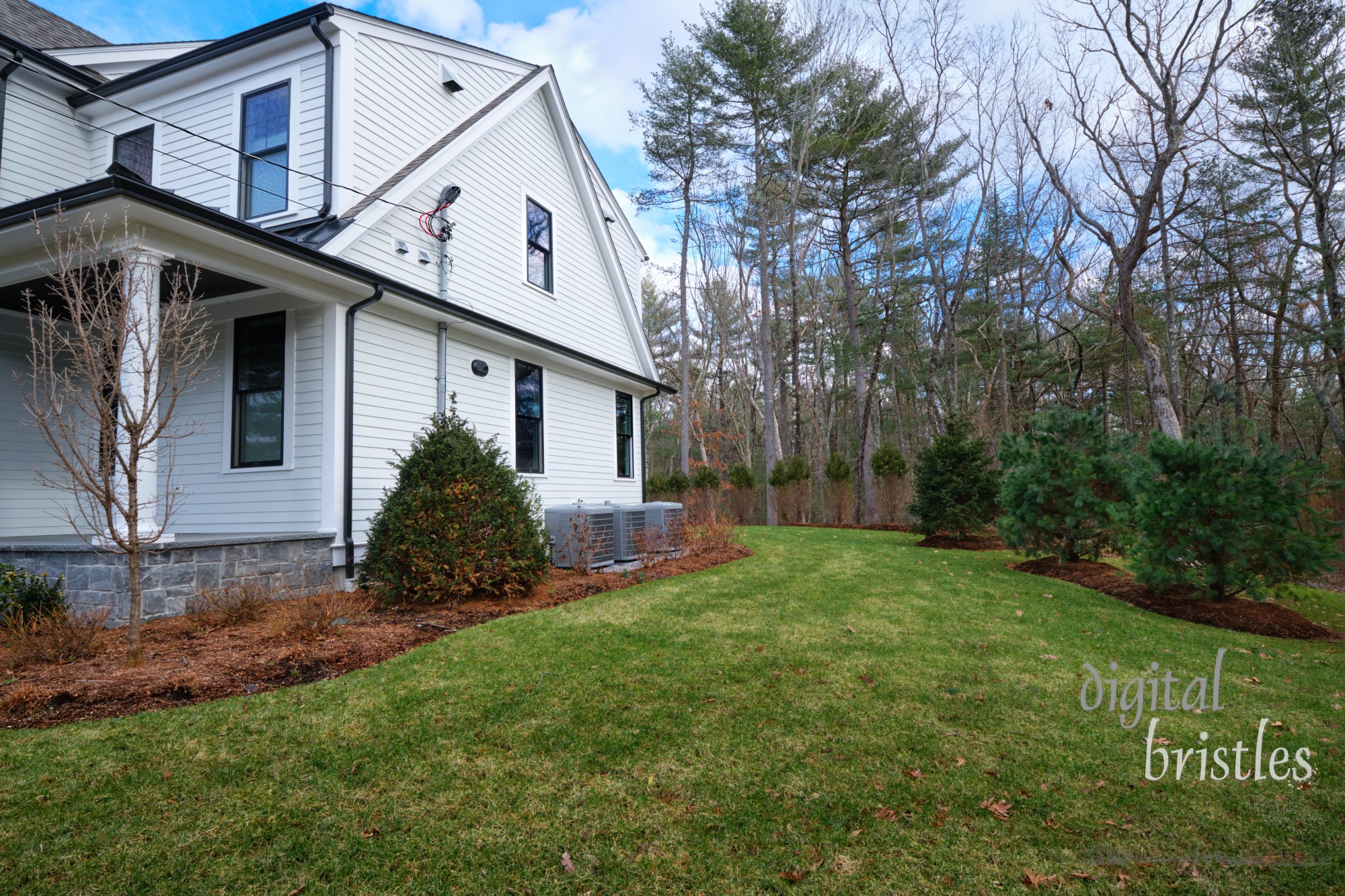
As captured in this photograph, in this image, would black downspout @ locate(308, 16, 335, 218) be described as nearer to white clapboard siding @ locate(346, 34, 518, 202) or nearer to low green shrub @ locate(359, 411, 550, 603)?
white clapboard siding @ locate(346, 34, 518, 202)

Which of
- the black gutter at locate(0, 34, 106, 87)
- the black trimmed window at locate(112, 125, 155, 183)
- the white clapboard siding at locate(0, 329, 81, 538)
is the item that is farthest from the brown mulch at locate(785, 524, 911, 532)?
the black gutter at locate(0, 34, 106, 87)

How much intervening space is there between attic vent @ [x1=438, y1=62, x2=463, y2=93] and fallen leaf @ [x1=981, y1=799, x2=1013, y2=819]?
1014cm

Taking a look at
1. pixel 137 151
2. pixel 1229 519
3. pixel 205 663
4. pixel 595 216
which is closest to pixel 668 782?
pixel 205 663

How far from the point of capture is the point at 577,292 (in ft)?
36.4

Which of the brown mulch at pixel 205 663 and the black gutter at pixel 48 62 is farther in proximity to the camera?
the black gutter at pixel 48 62

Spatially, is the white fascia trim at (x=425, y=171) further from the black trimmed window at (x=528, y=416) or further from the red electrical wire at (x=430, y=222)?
the black trimmed window at (x=528, y=416)

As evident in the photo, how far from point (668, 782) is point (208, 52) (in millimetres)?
9633

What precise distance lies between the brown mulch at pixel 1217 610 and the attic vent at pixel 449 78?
1017 cm

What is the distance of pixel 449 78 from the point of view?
909cm

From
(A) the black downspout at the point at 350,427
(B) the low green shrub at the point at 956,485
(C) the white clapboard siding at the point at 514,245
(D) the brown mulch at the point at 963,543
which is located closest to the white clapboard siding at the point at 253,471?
(A) the black downspout at the point at 350,427

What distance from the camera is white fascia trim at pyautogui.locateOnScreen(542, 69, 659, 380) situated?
35.2ft

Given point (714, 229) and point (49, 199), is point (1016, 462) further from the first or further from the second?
point (714, 229)

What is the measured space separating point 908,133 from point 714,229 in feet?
24.4

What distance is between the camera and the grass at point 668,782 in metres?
2.11
